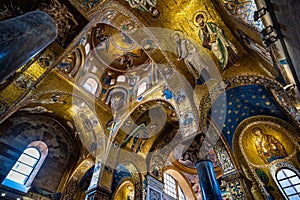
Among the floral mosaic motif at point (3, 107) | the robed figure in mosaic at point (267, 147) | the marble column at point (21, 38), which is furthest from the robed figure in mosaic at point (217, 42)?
the floral mosaic motif at point (3, 107)

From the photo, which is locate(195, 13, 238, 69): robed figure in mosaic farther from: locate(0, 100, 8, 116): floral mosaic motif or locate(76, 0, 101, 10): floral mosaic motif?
locate(0, 100, 8, 116): floral mosaic motif

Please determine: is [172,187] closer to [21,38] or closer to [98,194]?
[98,194]

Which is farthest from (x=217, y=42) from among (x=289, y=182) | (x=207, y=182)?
(x=289, y=182)

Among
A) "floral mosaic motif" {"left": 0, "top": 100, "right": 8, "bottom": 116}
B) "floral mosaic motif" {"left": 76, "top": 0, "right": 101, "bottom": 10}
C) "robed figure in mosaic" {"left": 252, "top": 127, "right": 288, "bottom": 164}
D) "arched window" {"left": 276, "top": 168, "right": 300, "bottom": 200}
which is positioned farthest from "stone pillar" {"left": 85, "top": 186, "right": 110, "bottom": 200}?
"floral mosaic motif" {"left": 76, "top": 0, "right": 101, "bottom": 10}

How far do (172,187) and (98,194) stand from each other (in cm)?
526

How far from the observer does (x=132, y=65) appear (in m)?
10.5

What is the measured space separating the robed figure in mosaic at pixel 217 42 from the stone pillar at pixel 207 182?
3.22m

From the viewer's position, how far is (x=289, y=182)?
18.9 ft

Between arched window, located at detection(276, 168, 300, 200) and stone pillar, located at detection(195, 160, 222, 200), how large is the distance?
9.97 feet

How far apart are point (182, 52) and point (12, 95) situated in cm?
509

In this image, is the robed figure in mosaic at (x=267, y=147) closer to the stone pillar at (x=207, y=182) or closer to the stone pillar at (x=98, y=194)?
the stone pillar at (x=207, y=182)

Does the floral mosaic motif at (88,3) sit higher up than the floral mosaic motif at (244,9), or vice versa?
the floral mosaic motif at (88,3)

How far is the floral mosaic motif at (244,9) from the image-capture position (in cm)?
405

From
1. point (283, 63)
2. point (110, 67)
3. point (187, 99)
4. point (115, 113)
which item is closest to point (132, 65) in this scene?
point (110, 67)
